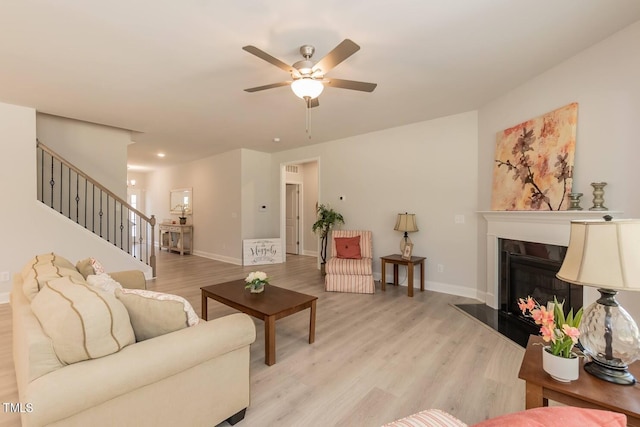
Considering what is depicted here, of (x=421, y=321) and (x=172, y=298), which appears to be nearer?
(x=172, y=298)

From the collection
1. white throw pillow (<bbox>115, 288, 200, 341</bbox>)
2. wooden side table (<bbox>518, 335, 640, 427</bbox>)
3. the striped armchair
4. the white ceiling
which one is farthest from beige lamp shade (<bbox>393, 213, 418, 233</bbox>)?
white throw pillow (<bbox>115, 288, 200, 341</bbox>)

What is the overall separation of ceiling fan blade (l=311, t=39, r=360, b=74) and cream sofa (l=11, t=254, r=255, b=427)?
1.85 metres

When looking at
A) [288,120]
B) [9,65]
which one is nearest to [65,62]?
[9,65]

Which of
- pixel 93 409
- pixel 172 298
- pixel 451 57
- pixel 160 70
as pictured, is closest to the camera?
pixel 93 409

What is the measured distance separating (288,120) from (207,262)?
4149 millimetres

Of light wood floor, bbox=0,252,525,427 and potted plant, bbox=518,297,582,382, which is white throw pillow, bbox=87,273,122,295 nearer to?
light wood floor, bbox=0,252,525,427

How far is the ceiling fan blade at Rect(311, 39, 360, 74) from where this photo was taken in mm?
1863

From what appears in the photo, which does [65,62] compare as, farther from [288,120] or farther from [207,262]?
[207,262]

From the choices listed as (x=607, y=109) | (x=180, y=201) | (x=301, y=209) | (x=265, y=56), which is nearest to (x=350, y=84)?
(x=265, y=56)

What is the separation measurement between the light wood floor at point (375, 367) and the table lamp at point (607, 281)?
838mm

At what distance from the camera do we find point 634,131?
7.16 ft

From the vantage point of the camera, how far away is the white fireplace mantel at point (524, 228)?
102 inches

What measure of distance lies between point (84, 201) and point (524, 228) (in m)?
6.69

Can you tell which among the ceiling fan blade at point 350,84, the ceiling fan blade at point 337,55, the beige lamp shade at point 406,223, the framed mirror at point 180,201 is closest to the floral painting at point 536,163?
the beige lamp shade at point 406,223
